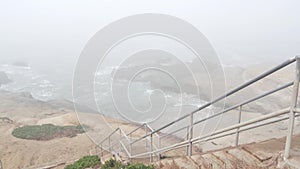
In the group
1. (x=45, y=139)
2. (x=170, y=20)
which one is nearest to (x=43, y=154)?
(x=45, y=139)

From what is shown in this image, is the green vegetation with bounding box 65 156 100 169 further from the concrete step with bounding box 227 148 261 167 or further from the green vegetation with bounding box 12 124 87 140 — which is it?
the green vegetation with bounding box 12 124 87 140

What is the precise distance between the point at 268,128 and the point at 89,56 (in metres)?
12.7

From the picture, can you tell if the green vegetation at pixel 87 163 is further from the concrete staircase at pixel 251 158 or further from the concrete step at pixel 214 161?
the concrete step at pixel 214 161

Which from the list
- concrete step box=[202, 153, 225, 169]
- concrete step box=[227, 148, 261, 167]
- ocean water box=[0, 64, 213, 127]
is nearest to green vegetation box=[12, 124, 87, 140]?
ocean water box=[0, 64, 213, 127]

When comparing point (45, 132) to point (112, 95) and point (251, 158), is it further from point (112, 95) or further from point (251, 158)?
point (251, 158)

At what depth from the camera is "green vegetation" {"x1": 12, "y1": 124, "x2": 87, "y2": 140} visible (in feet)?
50.1

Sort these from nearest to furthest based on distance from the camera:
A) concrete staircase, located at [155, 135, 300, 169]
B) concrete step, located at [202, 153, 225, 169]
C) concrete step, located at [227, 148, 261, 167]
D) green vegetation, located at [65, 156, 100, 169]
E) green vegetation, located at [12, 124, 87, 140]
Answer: concrete staircase, located at [155, 135, 300, 169] → concrete step, located at [227, 148, 261, 167] → concrete step, located at [202, 153, 225, 169] → green vegetation, located at [65, 156, 100, 169] → green vegetation, located at [12, 124, 87, 140]

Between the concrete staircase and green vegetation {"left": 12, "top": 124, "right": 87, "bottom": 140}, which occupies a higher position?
green vegetation {"left": 12, "top": 124, "right": 87, "bottom": 140}

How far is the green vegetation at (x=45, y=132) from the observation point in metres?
15.3

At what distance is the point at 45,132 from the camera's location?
52.8 feet

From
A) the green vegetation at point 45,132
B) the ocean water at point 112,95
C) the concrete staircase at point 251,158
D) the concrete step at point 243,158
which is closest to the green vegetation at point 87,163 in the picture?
the ocean water at point 112,95

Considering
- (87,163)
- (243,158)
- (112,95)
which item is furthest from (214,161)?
(112,95)

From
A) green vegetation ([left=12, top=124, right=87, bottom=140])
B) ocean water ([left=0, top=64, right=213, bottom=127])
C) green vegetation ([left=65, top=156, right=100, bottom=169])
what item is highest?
ocean water ([left=0, top=64, right=213, bottom=127])

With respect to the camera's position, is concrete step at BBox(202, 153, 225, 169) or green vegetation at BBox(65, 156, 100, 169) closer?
concrete step at BBox(202, 153, 225, 169)
